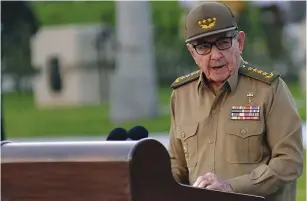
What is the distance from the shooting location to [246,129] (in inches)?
141

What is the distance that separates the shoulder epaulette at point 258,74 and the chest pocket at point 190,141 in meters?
0.30

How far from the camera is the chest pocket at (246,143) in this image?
11.6 feet

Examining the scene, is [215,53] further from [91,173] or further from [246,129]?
[91,173]

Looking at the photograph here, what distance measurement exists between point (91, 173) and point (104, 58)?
28.2 metres

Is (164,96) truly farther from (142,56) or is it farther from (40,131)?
(40,131)

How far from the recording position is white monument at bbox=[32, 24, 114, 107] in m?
29.9

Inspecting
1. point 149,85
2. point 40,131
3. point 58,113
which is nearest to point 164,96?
point 58,113

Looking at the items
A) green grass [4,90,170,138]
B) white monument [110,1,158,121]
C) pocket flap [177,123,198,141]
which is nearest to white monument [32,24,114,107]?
green grass [4,90,170,138]

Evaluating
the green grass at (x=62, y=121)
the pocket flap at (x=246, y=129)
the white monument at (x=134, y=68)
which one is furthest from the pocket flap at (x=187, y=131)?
the white monument at (x=134, y=68)

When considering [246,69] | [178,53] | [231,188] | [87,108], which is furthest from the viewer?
[178,53]

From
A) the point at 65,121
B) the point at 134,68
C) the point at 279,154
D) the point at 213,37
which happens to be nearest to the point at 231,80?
the point at 213,37

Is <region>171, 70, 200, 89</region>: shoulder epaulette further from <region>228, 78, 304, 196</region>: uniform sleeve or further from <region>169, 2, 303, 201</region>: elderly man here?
<region>228, 78, 304, 196</region>: uniform sleeve

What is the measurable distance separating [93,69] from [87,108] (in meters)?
1.84

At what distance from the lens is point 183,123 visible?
3727mm
